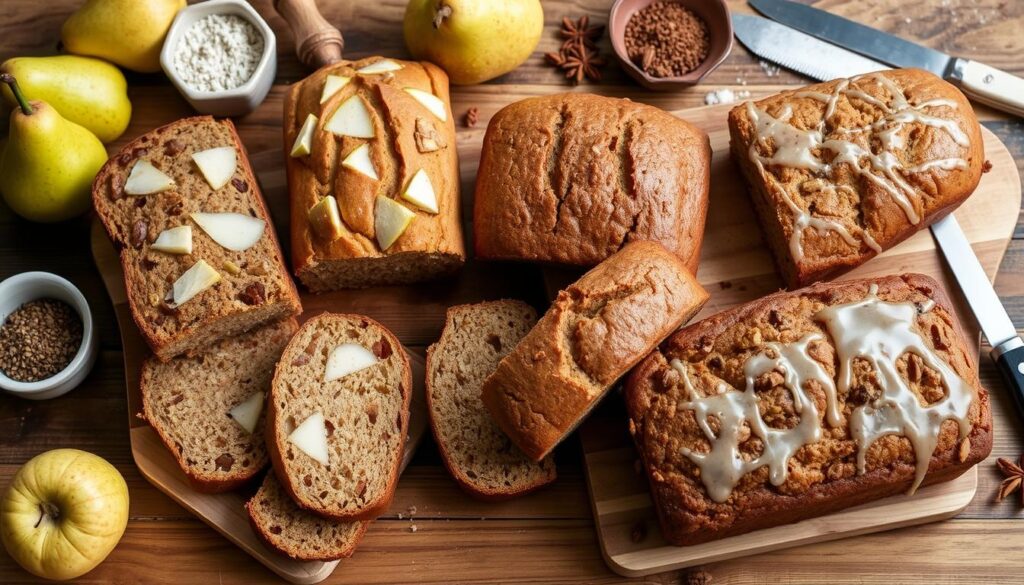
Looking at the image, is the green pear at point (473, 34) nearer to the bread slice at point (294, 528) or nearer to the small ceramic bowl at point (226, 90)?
the small ceramic bowl at point (226, 90)

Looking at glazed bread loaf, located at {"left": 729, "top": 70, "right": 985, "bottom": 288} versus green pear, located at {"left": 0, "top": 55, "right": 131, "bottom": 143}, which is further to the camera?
green pear, located at {"left": 0, "top": 55, "right": 131, "bottom": 143}

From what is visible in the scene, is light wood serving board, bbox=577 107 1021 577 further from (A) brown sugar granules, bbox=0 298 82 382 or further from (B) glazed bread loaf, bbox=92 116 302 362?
(A) brown sugar granules, bbox=0 298 82 382

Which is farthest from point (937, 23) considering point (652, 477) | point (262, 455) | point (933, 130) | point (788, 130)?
point (262, 455)

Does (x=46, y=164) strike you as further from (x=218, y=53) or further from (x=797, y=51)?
(x=797, y=51)

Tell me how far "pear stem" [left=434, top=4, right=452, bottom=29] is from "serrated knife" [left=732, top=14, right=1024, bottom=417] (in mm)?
1310

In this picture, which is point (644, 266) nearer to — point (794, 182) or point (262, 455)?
point (794, 182)

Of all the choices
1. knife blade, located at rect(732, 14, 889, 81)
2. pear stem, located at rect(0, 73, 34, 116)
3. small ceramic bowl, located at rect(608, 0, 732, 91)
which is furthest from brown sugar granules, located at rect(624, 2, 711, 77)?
pear stem, located at rect(0, 73, 34, 116)

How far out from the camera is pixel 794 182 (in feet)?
10.9

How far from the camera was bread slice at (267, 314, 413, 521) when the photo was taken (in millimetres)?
3162

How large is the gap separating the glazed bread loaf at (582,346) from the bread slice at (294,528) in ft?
2.43

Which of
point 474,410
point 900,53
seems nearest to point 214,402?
point 474,410

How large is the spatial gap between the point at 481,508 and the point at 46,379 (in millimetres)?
1759

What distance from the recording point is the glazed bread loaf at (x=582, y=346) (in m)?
2.97

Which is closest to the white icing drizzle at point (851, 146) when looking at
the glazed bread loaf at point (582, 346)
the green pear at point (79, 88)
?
A: the glazed bread loaf at point (582, 346)
